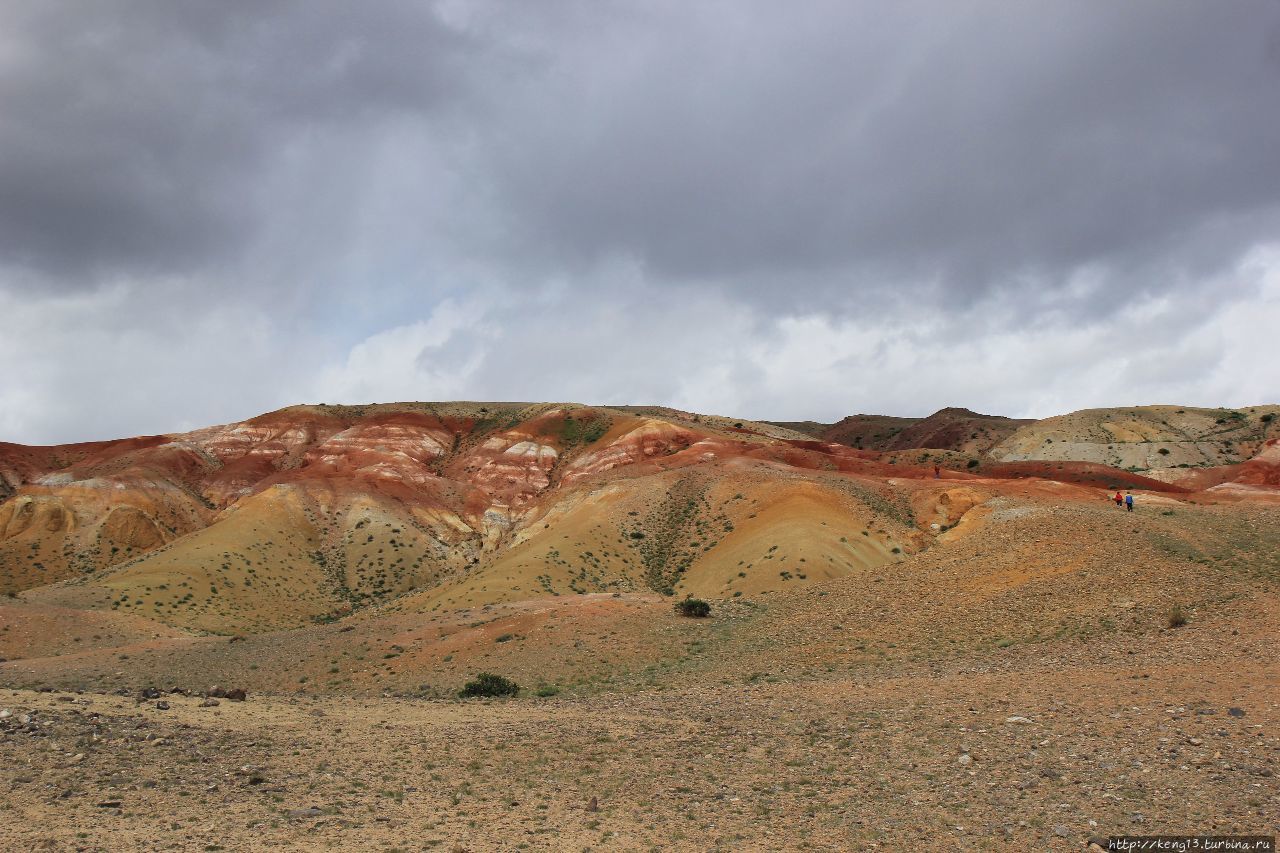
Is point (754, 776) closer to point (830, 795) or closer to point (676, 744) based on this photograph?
point (830, 795)

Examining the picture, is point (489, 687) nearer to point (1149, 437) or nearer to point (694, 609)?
point (694, 609)

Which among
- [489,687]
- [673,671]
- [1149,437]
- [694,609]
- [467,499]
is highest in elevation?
[1149,437]

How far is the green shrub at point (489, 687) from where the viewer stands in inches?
1029

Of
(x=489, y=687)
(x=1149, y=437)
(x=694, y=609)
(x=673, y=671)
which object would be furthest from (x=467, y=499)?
(x=1149, y=437)

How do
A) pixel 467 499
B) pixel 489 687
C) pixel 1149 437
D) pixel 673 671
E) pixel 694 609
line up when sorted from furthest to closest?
pixel 1149 437, pixel 467 499, pixel 694 609, pixel 673 671, pixel 489 687

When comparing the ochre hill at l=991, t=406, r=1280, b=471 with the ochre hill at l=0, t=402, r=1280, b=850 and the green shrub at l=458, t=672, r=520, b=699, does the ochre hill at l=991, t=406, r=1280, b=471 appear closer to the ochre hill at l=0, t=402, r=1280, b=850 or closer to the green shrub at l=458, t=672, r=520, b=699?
the ochre hill at l=0, t=402, r=1280, b=850

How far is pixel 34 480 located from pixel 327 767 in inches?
3921

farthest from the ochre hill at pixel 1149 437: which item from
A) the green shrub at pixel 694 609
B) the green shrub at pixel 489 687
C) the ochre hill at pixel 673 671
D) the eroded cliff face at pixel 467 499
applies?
the green shrub at pixel 489 687

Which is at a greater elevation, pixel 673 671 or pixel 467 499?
pixel 467 499

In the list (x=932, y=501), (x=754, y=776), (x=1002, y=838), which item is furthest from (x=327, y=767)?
(x=932, y=501)

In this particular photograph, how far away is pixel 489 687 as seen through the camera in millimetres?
26297

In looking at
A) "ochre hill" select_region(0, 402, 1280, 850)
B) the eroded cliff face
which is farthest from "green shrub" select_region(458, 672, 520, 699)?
the eroded cliff face

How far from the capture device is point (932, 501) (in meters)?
58.2

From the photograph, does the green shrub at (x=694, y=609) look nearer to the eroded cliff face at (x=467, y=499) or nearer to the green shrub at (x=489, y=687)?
the eroded cliff face at (x=467, y=499)
